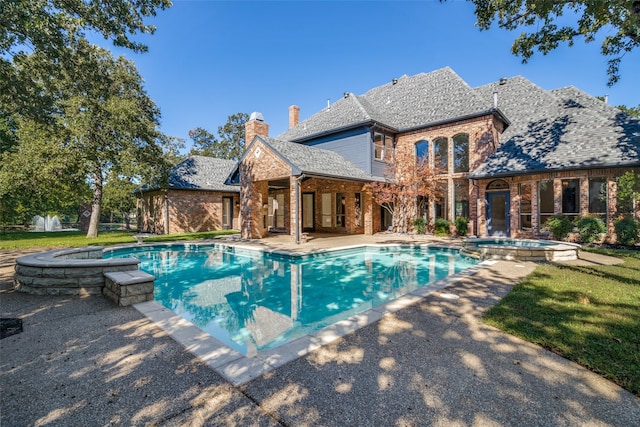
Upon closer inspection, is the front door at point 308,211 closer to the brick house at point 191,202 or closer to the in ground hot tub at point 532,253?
the brick house at point 191,202

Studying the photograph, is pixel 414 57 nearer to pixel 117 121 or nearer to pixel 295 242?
pixel 295 242

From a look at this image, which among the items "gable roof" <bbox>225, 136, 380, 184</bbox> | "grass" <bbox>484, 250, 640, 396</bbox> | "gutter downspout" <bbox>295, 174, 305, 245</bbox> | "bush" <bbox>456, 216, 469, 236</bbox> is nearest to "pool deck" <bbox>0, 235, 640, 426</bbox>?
"grass" <bbox>484, 250, 640, 396</bbox>

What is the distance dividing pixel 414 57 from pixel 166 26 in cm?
1469

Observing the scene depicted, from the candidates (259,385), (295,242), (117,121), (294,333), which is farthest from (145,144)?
(259,385)

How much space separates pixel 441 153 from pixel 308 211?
29.5 feet

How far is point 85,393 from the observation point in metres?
2.68

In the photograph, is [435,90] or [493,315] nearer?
[493,315]

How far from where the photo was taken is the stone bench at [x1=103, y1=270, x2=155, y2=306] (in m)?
5.20

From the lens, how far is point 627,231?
11.4 m

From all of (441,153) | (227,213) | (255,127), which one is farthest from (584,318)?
(227,213)

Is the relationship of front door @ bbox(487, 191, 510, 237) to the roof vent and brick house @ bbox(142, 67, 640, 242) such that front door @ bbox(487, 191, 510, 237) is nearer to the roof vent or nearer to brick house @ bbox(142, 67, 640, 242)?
brick house @ bbox(142, 67, 640, 242)

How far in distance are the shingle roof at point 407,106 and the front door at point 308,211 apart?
3.93m

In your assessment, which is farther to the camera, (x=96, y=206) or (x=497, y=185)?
(x=96, y=206)

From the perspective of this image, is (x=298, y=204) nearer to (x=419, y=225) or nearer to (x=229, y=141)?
(x=419, y=225)
